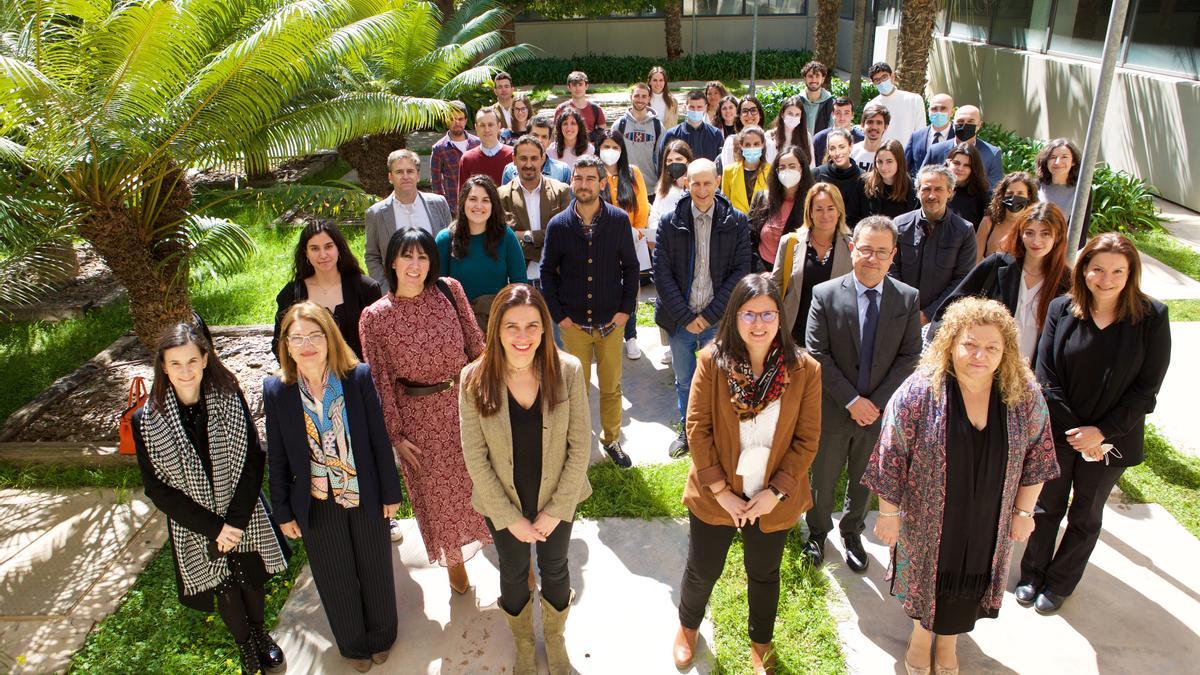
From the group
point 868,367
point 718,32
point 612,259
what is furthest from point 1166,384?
point 718,32

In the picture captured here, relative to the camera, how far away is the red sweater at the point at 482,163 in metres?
7.27

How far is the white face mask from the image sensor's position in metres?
5.34

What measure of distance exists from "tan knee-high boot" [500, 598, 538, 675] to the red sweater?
4.65 metres

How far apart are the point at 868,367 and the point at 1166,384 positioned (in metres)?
3.65

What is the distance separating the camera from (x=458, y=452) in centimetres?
401

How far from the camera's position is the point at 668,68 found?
2538 centimetres

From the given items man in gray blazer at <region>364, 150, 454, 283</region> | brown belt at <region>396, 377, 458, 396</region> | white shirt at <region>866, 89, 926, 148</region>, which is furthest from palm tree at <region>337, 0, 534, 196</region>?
brown belt at <region>396, 377, 458, 396</region>

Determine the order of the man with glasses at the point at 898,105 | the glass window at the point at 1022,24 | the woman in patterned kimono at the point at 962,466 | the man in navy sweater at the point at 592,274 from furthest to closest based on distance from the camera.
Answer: the glass window at the point at 1022,24 < the man with glasses at the point at 898,105 < the man in navy sweater at the point at 592,274 < the woman in patterned kimono at the point at 962,466

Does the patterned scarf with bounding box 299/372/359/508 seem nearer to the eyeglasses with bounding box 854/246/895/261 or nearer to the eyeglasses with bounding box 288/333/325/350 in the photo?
the eyeglasses with bounding box 288/333/325/350

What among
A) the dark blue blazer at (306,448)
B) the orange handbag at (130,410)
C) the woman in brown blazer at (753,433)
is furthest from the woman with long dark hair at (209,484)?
the woman in brown blazer at (753,433)

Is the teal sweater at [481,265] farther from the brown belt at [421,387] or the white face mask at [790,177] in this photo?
the white face mask at [790,177]

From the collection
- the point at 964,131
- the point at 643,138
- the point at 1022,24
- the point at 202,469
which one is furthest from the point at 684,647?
the point at 1022,24

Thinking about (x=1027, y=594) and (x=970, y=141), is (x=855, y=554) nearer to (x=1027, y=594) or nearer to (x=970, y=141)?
(x=1027, y=594)

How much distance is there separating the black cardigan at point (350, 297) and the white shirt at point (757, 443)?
222 cm
